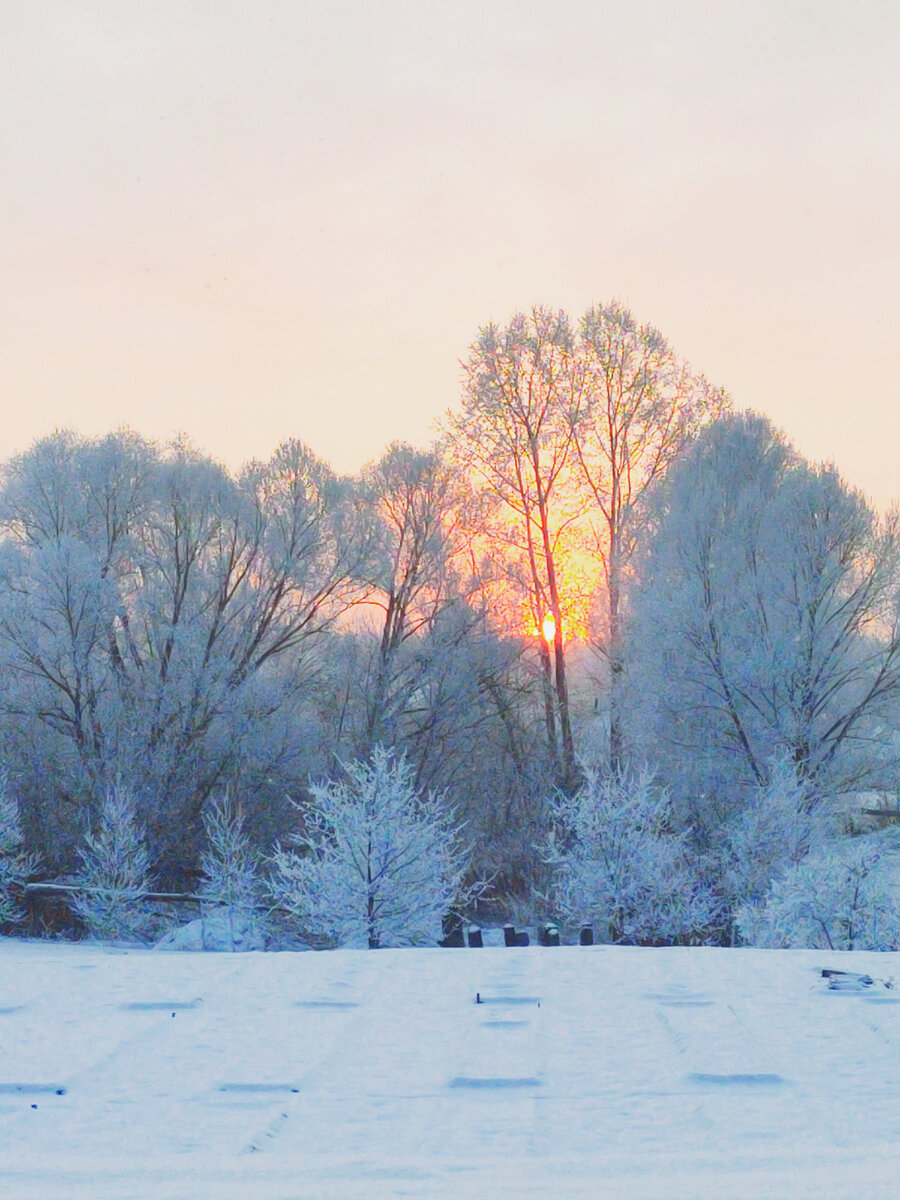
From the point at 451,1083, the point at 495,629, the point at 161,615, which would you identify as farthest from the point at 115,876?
the point at 451,1083

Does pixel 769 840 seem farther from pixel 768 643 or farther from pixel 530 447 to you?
pixel 530 447

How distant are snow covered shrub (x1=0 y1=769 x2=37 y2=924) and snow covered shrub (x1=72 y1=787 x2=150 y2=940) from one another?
1.18 m

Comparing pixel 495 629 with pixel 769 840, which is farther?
pixel 495 629

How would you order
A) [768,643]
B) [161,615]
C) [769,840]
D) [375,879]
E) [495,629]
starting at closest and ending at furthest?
1. [375,879]
2. [769,840]
3. [768,643]
4. [161,615]
5. [495,629]

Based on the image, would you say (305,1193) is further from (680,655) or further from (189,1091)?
(680,655)

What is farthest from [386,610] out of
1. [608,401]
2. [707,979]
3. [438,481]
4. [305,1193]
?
[305,1193]

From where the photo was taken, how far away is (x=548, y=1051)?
5.67 m

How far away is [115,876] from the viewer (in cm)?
2294

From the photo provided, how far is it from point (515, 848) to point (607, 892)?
31.3 feet

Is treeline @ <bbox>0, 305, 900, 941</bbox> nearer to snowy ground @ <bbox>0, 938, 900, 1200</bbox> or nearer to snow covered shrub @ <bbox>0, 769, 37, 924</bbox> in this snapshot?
snow covered shrub @ <bbox>0, 769, 37, 924</bbox>

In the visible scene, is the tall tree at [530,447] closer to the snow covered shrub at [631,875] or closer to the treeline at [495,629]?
the treeline at [495,629]

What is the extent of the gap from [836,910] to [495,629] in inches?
668

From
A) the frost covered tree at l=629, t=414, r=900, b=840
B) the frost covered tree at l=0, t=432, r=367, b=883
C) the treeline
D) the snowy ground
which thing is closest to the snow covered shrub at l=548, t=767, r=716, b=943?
the treeline

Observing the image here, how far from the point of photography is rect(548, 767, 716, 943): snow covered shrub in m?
18.9
